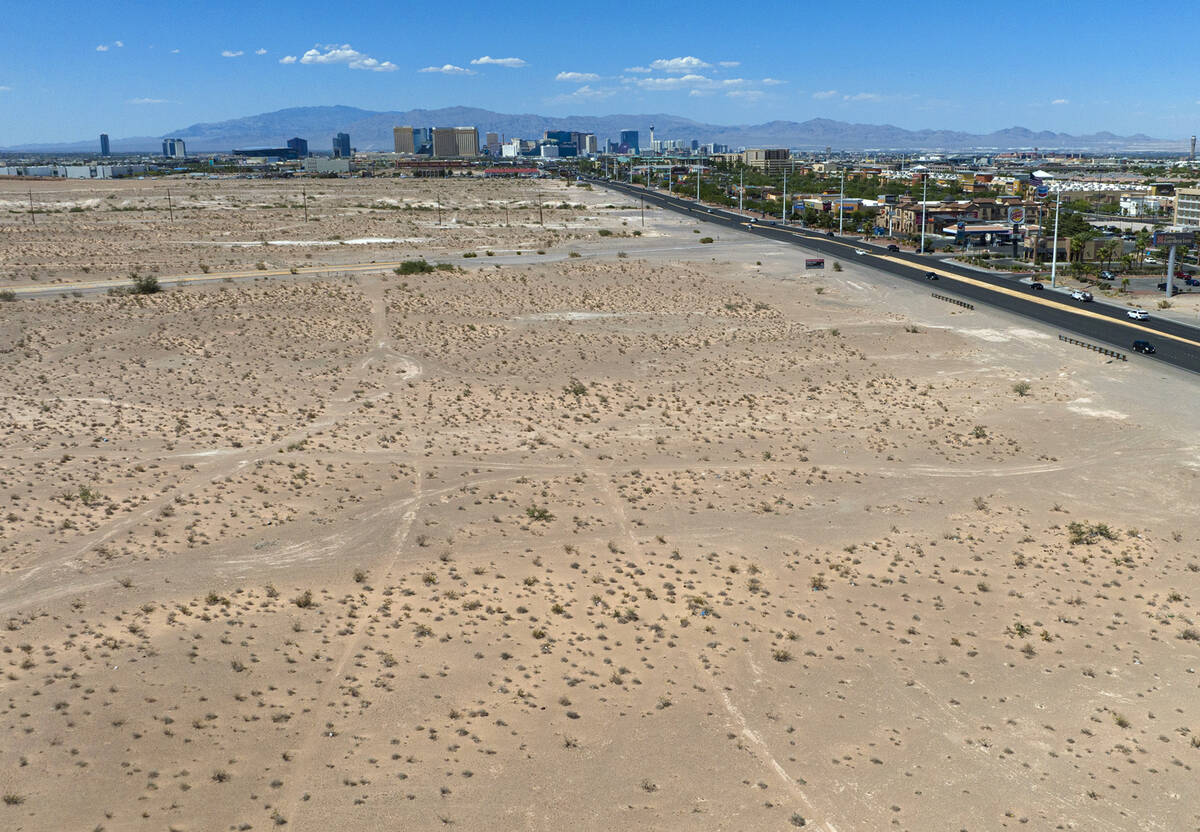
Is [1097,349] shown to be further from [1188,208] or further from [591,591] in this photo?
[1188,208]

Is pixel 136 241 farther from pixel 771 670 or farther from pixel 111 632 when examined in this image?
pixel 771 670

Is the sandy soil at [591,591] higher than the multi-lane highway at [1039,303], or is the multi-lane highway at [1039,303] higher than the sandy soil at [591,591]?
the multi-lane highway at [1039,303]

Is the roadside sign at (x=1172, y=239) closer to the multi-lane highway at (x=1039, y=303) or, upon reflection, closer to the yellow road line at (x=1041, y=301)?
the multi-lane highway at (x=1039, y=303)

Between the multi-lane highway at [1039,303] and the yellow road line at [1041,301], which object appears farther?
the yellow road line at [1041,301]

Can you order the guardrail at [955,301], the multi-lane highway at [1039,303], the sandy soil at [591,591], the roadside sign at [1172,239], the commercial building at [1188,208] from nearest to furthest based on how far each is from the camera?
the sandy soil at [591,591] < the multi-lane highway at [1039,303] < the guardrail at [955,301] < the roadside sign at [1172,239] < the commercial building at [1188,208]

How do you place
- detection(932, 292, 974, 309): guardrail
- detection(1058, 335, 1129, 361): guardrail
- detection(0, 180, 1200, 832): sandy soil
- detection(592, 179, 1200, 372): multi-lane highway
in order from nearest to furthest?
detection(0, 180, 1200, 832): sandy soil < detection(1058, 335, 1129, 361): guardrail < detection(592, 179, 1200, 372): multi-lane highway < detection(932, 292, 974, 309): guardrail

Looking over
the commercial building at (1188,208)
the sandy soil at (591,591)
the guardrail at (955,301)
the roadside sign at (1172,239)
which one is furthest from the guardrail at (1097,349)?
the commercial building at (1188,208)

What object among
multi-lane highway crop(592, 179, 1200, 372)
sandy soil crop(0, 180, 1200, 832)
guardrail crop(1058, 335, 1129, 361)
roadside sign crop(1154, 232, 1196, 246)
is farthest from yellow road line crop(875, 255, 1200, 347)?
sandy soil crop(0, 180, 1200, 832)

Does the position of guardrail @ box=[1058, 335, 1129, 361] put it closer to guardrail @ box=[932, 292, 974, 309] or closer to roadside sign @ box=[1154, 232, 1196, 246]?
guardrail @ box=[932, 292, 974, 309]
